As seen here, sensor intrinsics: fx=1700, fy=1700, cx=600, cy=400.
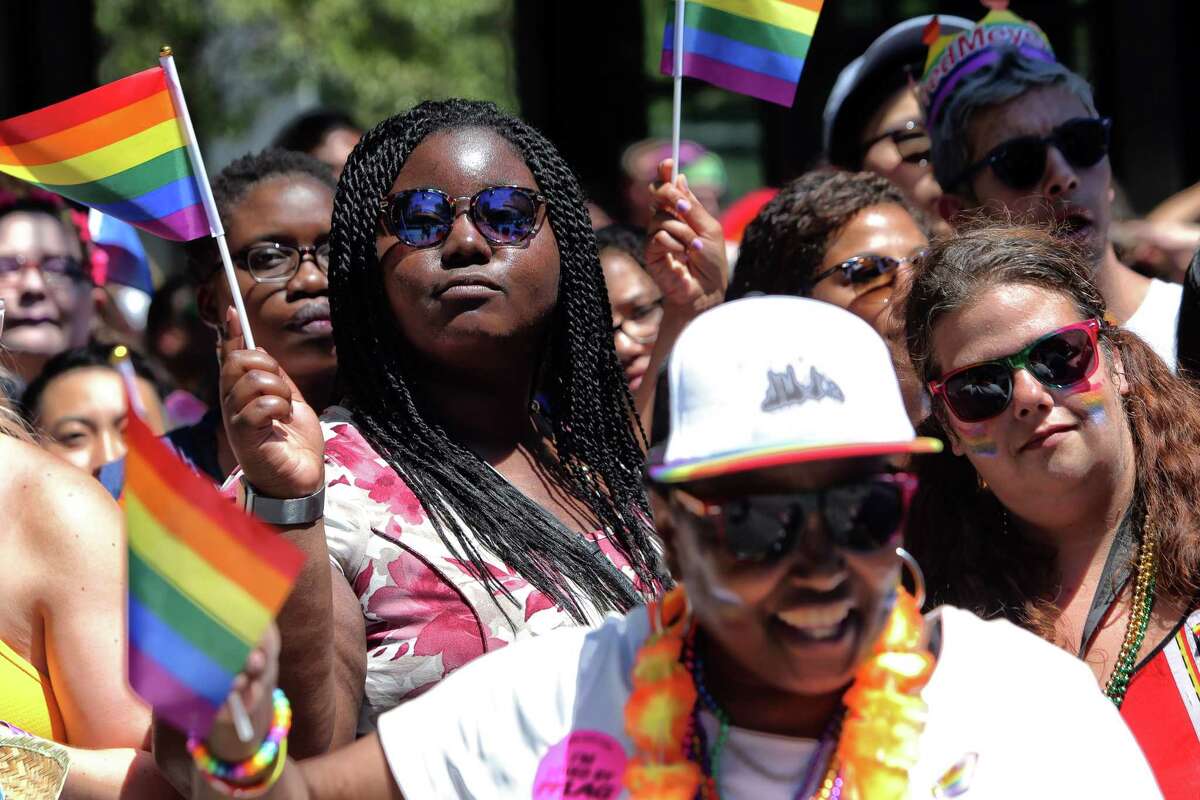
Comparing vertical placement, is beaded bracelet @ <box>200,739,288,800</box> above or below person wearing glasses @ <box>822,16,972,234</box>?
above

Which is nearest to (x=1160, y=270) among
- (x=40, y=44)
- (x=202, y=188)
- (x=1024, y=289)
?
(x=1024, y=289)

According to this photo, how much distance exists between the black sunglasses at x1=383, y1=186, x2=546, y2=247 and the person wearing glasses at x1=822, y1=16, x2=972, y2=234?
2.08 metres

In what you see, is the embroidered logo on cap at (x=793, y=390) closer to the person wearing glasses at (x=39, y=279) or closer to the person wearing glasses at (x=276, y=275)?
the person wearing glasses at (x=276, y=275)

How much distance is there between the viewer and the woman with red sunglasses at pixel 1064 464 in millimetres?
2904

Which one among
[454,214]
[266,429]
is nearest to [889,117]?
[454,214]

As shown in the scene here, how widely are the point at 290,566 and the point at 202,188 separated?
118 cm

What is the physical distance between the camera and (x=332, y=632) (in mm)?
2645

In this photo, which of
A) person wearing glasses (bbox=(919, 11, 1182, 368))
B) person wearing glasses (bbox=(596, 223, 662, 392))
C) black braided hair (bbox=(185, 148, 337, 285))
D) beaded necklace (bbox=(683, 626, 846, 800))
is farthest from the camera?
person wearing glasses (bbox=(596, 223, 662, 392))

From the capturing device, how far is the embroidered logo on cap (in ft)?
6.97

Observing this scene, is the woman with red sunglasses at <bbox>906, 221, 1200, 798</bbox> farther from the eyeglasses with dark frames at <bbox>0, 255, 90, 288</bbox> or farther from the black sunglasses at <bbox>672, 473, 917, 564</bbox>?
the eyeglasses with dark frames at <bbox>0, 255, 90, 288</bbox>

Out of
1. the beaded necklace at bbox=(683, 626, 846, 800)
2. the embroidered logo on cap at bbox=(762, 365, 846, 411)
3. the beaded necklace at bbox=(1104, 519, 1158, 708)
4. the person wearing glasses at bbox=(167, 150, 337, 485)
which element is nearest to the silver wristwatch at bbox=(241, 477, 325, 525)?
the beaded necklace at bbox=(683, 626, 846, 800)

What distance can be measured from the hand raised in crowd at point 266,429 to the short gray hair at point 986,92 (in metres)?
2.23

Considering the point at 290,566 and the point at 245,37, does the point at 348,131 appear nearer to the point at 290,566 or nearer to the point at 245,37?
the point at 290,566

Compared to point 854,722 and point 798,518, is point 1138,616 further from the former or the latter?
point 798,518
